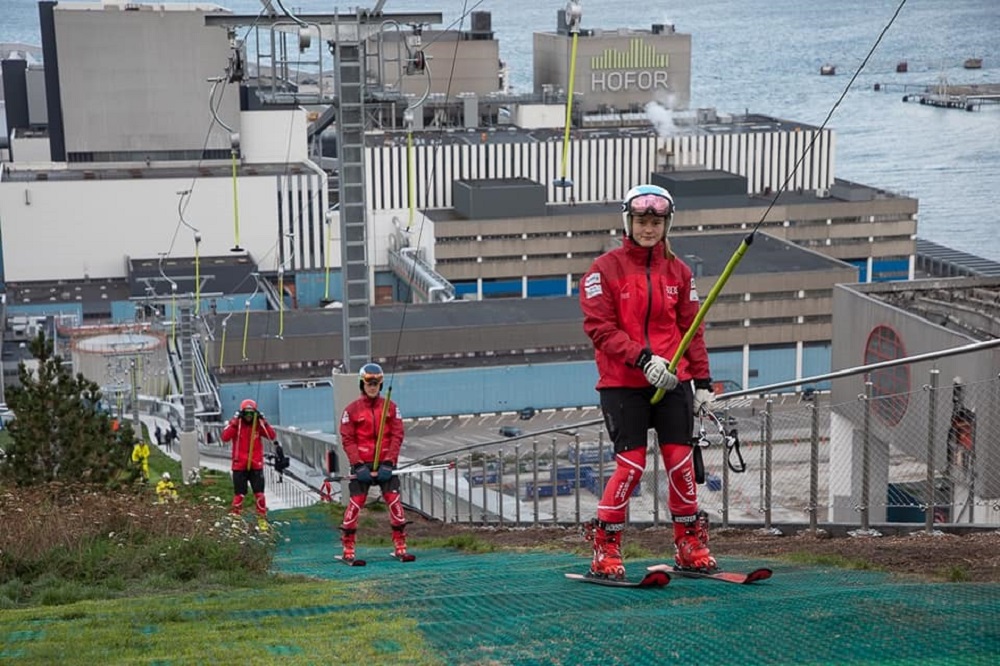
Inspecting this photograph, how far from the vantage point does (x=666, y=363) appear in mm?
7340

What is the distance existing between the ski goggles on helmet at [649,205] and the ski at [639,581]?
5.89ft

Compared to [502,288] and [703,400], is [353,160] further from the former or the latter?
[502,288]

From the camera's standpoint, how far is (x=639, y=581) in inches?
306

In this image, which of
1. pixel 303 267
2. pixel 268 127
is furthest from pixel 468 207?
pixel 268 127

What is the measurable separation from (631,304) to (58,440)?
13.6m

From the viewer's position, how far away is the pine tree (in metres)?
18.2

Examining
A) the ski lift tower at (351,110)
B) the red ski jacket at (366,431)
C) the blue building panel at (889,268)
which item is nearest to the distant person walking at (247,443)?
the ski lift tower at (351,110)

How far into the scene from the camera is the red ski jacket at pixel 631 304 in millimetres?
7555

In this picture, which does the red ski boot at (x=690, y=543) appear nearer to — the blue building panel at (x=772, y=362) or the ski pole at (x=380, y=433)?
the ski pole at (x=380, y=433)

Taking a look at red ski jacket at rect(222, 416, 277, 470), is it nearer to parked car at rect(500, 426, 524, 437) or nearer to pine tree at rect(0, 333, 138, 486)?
pine tree at rect(0, 333, 138, 486)

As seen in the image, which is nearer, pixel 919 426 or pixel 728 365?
pixel 919 426

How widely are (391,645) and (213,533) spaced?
4.12m

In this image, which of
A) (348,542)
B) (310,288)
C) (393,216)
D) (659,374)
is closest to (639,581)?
(659,374)

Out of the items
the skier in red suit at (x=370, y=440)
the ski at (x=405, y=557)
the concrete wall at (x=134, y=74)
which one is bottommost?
the ski at (x=405, y=557)
